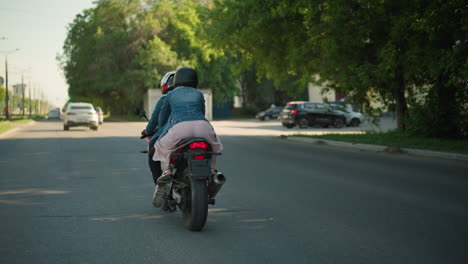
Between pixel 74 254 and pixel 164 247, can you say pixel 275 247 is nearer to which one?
pixel 164 247

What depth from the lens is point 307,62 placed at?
72.7ft

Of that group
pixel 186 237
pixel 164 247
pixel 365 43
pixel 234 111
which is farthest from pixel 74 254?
pixel 234 111

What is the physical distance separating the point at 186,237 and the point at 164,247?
17.4 inches

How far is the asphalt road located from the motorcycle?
204 millimetres

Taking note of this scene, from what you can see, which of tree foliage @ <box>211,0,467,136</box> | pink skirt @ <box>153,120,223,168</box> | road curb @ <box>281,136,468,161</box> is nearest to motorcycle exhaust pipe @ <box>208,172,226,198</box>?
pink skirt @ <box>153,120,223,168</box>

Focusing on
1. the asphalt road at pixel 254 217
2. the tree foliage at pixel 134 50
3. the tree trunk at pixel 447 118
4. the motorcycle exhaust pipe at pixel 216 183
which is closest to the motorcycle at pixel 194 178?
the motorcycle exhaust pipe at pixel 216 183

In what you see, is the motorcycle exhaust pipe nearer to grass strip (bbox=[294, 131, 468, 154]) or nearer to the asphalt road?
the asphalt road

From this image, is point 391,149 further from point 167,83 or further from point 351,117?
point 351,117

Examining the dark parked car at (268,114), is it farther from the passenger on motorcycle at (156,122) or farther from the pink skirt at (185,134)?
the pink skirt at (185,134)

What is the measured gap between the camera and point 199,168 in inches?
216

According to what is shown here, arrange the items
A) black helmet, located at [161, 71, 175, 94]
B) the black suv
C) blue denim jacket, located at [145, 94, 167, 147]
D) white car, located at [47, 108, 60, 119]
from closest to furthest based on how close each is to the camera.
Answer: blue denim jacket, located at [145, 94, 167, 147] < black helmet, located at [161, 71, 175, 94] < the black suv < white car, located at [47, 108, 60, 119]

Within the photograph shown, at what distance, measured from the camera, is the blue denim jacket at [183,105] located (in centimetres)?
571

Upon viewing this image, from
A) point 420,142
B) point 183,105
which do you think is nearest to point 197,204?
point 183,105

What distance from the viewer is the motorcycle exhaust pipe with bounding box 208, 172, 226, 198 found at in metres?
5.52
